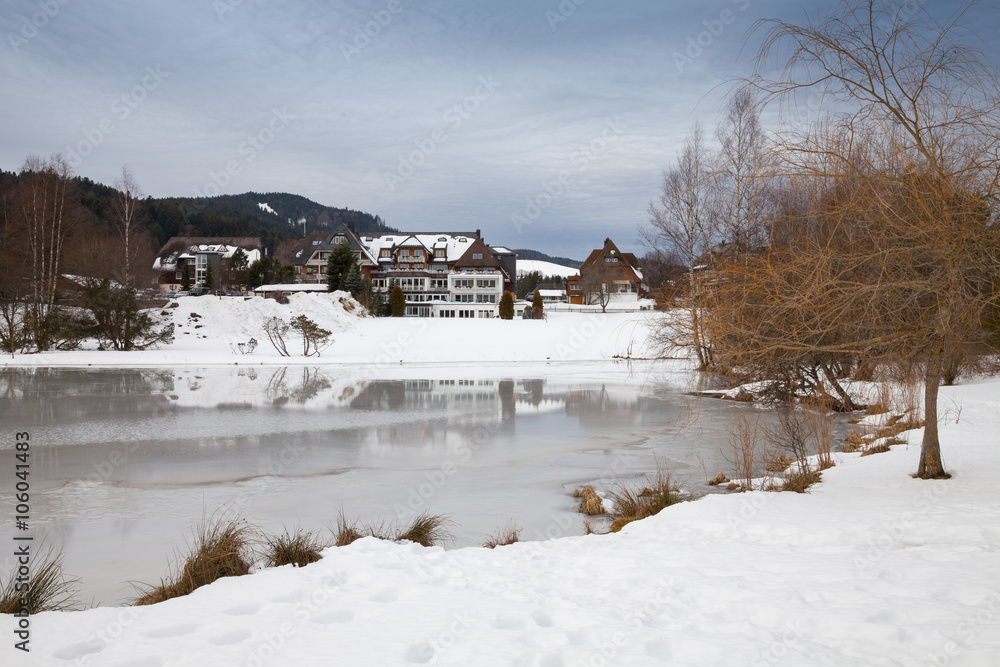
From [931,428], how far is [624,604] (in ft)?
18.0

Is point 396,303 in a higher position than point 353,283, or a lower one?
lower

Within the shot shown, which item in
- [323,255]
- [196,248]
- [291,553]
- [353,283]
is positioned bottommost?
[291,553]

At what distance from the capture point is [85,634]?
4074 mm

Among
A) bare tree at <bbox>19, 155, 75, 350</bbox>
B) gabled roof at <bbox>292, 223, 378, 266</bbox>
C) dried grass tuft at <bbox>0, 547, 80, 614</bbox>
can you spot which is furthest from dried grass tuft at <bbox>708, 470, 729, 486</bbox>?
gabled roof at <bbox>292, 223, 378, 266</bbox>

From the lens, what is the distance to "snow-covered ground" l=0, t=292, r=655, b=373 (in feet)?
113

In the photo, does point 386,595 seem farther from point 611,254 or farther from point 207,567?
point 611,254

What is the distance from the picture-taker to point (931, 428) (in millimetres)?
7758

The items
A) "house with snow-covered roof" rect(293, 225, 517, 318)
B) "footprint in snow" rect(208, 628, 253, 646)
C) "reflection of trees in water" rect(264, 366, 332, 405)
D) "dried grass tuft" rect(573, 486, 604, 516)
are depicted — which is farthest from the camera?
"house with snow-covered roof" rect(293, 225, 517, 318)

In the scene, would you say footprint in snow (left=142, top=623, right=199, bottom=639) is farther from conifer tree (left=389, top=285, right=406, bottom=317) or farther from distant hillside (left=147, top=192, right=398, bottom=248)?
distant hillside (left=147, top=192, right=398, bottom=248)

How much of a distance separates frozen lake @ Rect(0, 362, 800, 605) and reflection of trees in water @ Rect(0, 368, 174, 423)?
9 centimetres

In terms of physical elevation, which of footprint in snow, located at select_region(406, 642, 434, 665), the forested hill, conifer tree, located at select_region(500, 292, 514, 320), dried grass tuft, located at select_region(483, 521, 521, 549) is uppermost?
the forested hill

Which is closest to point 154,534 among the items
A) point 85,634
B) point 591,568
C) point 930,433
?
point 85,634

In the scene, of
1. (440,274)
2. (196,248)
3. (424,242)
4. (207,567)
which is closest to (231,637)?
(207,567)

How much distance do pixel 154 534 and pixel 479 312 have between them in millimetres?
63129
